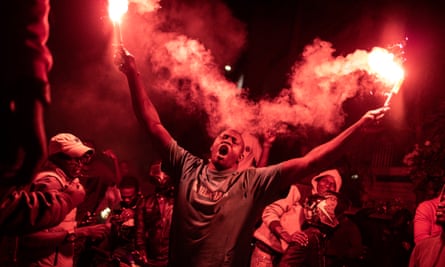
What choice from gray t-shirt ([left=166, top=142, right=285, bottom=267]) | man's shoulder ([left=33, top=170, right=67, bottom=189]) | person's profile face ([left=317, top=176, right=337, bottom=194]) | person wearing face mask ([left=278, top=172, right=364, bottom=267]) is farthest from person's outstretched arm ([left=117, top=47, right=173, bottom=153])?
person's profile face ([left=317, top=176, right=337, bottom=194])

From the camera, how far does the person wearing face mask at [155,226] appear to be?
5547 mm

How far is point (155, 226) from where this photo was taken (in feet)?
18.5

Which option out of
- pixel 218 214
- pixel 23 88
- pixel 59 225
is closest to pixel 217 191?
pixel 218 214

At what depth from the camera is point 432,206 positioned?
16.8 feet

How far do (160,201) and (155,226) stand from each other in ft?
1.28

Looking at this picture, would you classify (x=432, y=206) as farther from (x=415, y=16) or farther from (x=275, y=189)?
(x=415, y=16)

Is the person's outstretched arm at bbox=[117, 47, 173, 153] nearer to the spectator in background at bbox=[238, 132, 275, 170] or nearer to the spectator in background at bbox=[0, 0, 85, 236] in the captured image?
the spectator in background at bbox=[0, 0, 85, 236]

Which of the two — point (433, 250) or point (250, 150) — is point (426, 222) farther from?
point (250, 150)

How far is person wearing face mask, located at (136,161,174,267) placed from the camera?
5.55 metres

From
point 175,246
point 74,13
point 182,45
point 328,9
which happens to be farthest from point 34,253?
point 328,9

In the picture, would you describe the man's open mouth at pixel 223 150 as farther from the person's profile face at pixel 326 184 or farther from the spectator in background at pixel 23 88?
the person's profile face at pixel 326 184

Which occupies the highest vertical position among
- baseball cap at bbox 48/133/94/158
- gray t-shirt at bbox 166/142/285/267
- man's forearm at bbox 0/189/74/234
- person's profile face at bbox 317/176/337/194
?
person's profile face at bbox 317/176/337/194

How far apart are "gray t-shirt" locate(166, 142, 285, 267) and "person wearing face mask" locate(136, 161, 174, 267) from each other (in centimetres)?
205

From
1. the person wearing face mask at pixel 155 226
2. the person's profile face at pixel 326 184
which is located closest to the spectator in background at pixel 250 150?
the person's profile face at pixel 326 184
